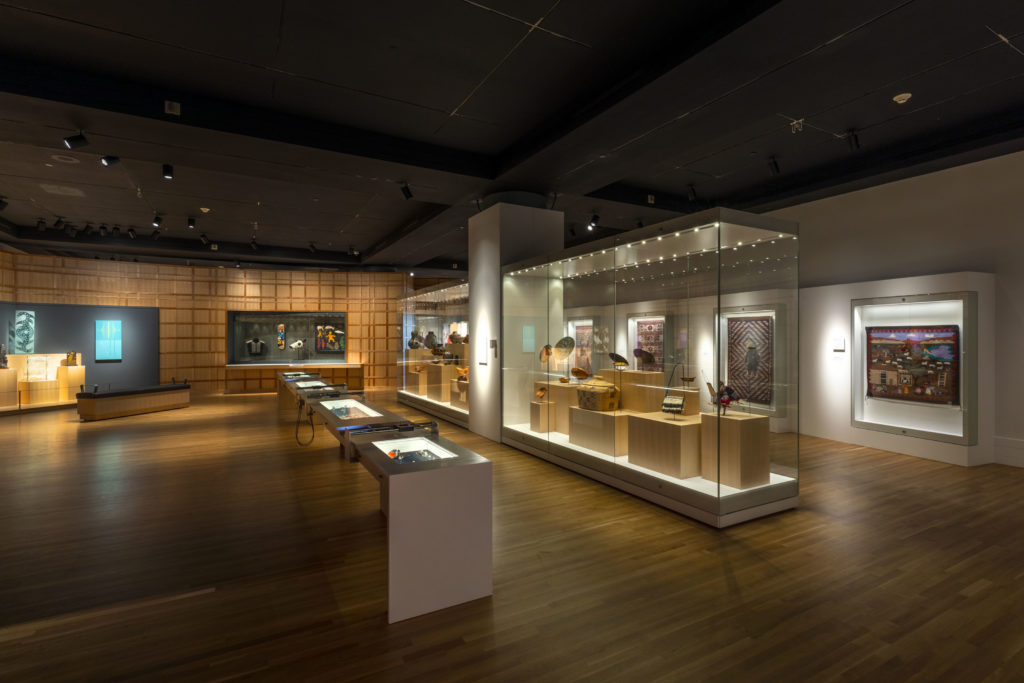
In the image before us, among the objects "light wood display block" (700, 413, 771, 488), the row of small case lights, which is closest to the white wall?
the row of small case lights

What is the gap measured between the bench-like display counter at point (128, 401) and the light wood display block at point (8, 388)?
1.27 metres

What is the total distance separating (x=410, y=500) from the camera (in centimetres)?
275

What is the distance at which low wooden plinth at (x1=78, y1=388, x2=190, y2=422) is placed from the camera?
957 cm

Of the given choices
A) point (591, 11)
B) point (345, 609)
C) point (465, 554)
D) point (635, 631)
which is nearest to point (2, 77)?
point (591, 11)

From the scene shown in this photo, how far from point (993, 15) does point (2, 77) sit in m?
7.82

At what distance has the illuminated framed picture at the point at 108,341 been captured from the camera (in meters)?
13.3

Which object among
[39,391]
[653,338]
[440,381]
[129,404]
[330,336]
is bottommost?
[129,404]

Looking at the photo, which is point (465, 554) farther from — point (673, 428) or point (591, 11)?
point (591, 11)

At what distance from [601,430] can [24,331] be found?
47.2ft

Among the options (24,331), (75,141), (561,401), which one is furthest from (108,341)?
(561,401)

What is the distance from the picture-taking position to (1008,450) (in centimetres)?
625

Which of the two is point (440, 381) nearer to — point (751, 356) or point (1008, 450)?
point (751, 356)

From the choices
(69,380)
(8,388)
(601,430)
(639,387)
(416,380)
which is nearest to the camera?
(639,387)

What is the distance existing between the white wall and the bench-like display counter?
12.9m
